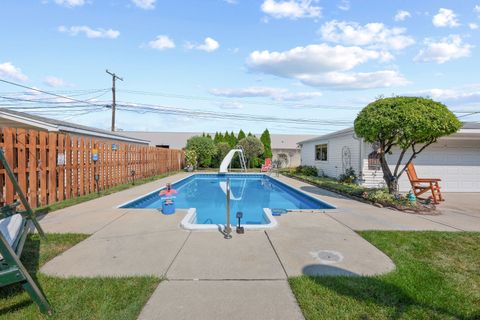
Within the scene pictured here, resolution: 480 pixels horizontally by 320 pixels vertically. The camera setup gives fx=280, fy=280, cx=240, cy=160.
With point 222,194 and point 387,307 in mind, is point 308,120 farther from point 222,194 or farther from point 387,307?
point 387,307

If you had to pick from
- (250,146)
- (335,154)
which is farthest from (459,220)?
(250,146)

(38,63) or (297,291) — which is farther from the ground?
(38,63)

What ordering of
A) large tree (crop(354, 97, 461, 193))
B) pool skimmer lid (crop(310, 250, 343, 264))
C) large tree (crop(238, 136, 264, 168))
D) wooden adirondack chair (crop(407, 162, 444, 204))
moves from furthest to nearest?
large tree (crop(238, 136, 264, 168)), wooden adirondack chair (crop(407, 162, 444, 204)), large tree (crop(354, 97, 461, 193)), pool skimmer lid (crop(310, 250, 343, 264))

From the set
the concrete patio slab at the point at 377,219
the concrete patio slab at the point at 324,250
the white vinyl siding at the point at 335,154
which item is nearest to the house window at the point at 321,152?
the white vinyl siding at the point at 335,154

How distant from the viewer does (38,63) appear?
45.6ft

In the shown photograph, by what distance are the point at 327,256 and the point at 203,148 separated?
2038 centimetres

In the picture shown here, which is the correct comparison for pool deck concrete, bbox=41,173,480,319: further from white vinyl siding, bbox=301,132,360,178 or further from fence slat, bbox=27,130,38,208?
white vinyl siding, bbox=301,132,360,178

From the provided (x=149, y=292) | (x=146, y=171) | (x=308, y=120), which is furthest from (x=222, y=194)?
(x=308, y=120)

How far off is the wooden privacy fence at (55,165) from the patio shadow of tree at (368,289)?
650 cm

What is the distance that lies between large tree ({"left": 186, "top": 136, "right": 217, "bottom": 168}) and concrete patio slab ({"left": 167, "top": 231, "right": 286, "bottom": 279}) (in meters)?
19.1

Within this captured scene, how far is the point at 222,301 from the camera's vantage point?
107 inches

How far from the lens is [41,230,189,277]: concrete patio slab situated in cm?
335

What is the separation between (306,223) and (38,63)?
1529 cm

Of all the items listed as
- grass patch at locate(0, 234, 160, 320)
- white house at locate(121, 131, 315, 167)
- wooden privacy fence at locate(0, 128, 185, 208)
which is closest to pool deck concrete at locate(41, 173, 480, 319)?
grass patch at locate(0, 234, 160, 320)
